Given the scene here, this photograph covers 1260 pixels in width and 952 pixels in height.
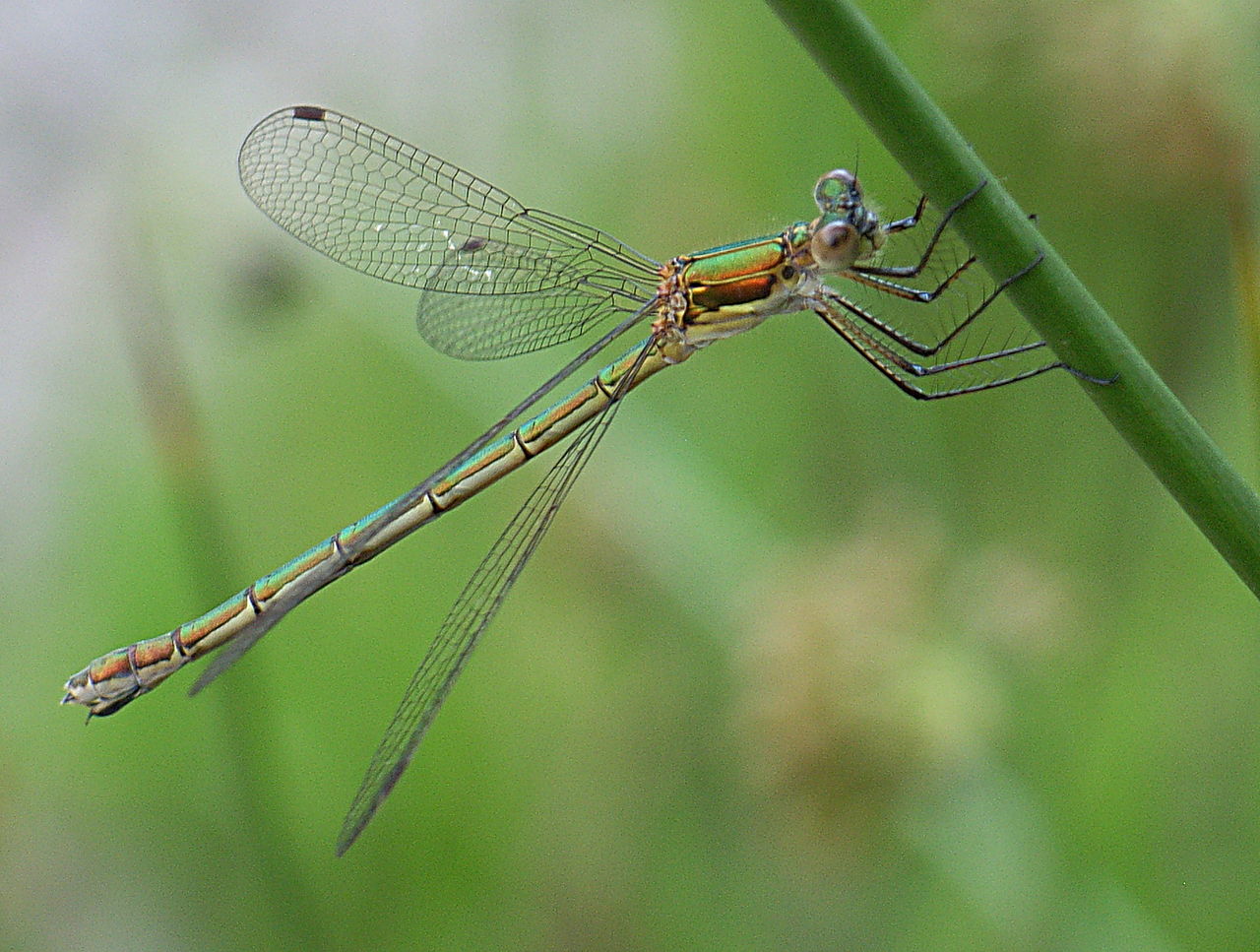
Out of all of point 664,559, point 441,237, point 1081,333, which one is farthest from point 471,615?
point 1081,333

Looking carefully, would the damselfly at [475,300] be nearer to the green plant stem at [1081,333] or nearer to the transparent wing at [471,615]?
the transparent wing at [471,615]

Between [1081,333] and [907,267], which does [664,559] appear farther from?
[1081,333]

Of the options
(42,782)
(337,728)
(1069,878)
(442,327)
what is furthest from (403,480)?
(1069,878)

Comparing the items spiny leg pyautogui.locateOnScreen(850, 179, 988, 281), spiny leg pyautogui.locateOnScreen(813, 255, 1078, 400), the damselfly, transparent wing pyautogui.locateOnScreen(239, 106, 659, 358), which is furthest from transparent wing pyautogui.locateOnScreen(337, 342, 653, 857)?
spiny leg pyautogui.locateOnScreen(850, 179, 988, 281)

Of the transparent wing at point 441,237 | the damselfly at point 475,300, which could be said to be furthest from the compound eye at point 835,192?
the transparent wing at point 441,237

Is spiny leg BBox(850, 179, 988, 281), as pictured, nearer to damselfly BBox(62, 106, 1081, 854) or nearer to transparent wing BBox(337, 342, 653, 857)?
damselfly BBox(62, 106, 1081, 854)
